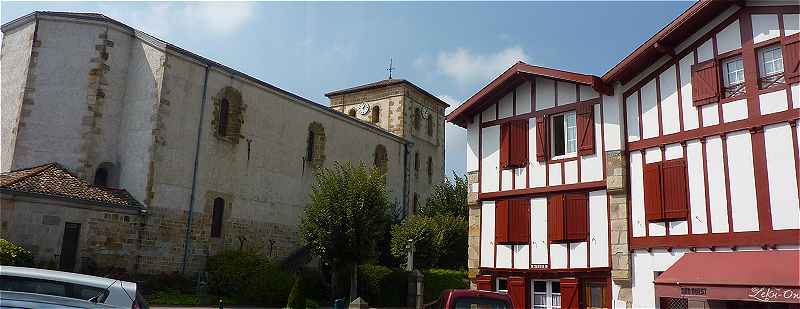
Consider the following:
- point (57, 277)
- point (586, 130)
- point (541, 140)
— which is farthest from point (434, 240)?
point (57, 277)

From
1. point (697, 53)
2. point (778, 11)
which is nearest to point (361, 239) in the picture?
point (697, 53)

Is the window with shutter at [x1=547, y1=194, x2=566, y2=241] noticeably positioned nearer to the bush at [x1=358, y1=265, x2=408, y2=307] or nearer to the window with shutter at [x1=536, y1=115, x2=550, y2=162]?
the window with shutter at [x1=536, y1=115, x2=550, y2=162]

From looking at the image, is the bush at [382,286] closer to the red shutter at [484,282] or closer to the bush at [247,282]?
the bush at [247,282]

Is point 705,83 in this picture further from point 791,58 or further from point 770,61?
point 791,58

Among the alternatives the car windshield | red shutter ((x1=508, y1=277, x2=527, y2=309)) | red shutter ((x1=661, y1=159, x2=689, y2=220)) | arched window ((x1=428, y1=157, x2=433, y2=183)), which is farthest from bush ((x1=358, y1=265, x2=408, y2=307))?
the car windshield

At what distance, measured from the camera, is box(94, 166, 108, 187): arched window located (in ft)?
74.6

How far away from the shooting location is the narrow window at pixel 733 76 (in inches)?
516

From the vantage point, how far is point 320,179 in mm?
25625

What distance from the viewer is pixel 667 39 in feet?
46.0

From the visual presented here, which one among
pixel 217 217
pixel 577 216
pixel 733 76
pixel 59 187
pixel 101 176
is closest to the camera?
pixel 733 76

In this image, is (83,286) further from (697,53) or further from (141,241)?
(141,241)

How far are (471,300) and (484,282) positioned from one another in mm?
7156

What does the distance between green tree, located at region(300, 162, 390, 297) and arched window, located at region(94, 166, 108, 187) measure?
7424 millimetres

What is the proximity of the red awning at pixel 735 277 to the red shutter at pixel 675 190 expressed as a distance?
0.95 metres
